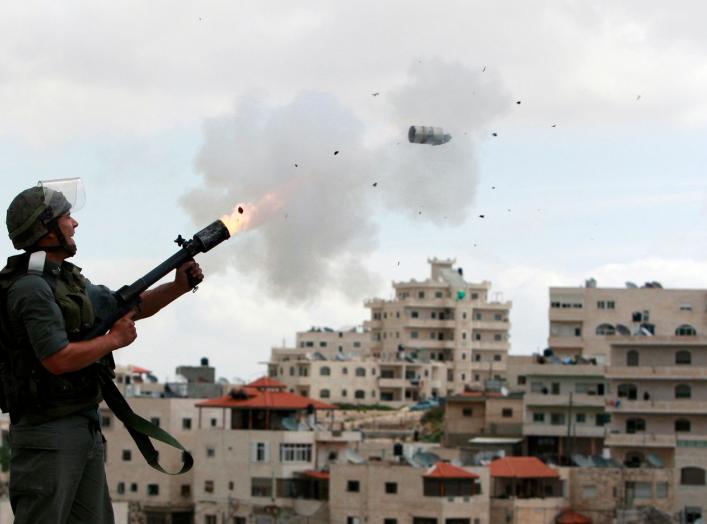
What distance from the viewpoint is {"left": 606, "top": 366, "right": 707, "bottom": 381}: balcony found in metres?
94.6

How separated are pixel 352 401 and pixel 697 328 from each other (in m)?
52.9

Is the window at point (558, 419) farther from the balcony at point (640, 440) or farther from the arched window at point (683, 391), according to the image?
the arched window at point (683, 391)

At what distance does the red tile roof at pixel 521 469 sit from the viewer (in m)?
86.6

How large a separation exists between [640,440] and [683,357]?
18.3 feet

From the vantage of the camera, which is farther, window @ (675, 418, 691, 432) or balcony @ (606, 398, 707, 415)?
window @ (675, 418, 691, 432)

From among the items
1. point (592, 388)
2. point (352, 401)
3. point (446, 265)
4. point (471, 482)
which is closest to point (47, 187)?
point (471, 482)

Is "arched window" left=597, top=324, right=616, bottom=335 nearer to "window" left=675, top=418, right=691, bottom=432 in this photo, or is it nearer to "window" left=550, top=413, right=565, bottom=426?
"window" left=550, top=413, right=565, bottom=426

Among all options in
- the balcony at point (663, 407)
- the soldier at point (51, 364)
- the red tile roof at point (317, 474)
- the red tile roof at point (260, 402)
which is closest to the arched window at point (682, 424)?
the balcony at point (663, 407)

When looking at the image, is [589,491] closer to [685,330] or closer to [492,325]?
[685,330]

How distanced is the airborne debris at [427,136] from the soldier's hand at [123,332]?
33.4 metres

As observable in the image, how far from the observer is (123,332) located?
405 inches

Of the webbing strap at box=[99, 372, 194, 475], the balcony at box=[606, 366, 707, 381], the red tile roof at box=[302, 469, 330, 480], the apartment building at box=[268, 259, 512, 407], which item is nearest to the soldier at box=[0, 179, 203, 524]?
the webbing strap at box=[99, 372, 194, 475]

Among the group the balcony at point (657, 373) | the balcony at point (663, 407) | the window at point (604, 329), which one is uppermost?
the window at point (604, 329)

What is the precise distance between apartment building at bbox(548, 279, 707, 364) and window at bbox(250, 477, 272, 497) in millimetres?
28385
